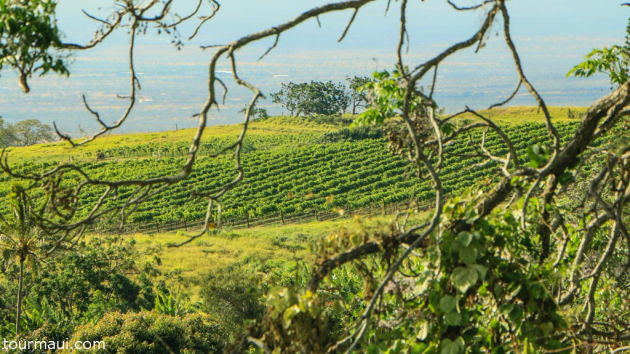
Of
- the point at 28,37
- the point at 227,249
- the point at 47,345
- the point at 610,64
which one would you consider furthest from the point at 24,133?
the point at 28,37

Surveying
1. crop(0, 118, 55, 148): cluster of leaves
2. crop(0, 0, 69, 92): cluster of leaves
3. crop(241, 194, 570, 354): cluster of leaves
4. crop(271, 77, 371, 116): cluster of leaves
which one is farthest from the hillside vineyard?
crop(0, 118, 55, 148): cluster of leaves

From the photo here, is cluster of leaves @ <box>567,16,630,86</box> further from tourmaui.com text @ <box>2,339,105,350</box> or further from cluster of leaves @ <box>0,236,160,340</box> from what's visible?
cluster of leaves @ <box>0,236,160,340</box>

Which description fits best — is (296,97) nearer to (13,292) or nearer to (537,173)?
(13,292)

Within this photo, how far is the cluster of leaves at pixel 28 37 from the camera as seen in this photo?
80.8 inches

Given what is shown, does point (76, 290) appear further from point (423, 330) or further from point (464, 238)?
point (464, 238)

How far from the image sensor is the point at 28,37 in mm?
2096

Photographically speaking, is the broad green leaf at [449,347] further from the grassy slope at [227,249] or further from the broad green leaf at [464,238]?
the grassy slope at [227,249]

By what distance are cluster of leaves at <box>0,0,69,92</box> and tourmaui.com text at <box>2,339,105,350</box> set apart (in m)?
9.77

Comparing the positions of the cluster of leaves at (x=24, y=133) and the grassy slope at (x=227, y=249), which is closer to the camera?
the grassy slope at (x=227, y=249)

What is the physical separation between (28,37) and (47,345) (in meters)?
12.2

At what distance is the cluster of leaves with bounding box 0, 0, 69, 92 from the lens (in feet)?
6.73

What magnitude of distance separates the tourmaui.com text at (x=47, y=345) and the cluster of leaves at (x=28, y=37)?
977 cm

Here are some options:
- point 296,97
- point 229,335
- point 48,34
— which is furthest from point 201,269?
point 296,97

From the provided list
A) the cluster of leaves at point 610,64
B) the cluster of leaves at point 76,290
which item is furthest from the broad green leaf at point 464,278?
the cluster of leaves at point 76,290
